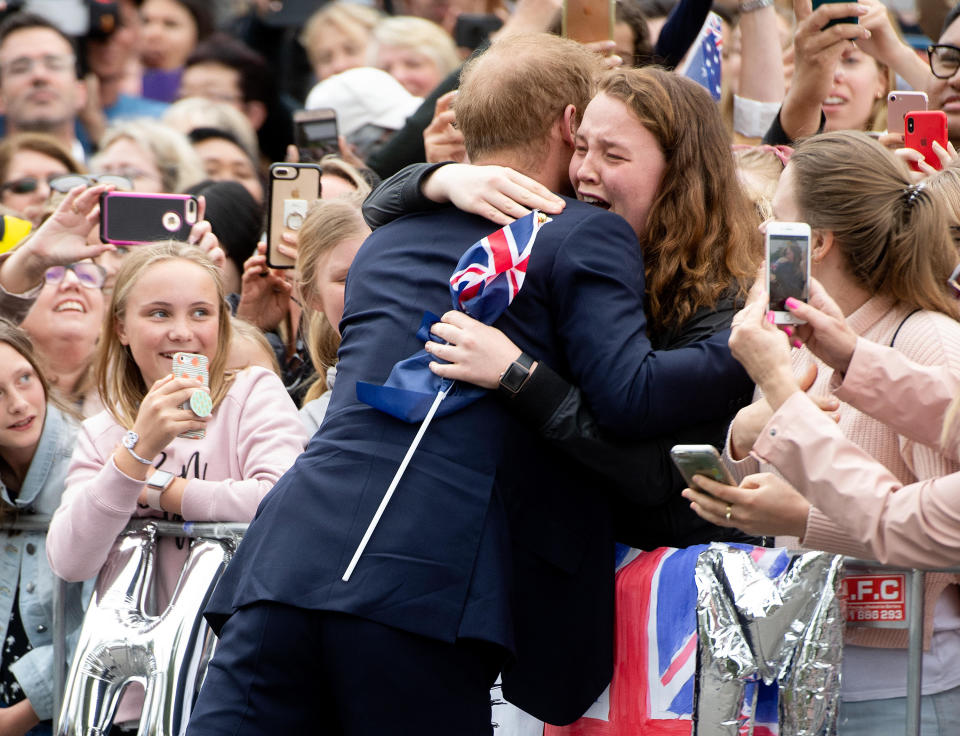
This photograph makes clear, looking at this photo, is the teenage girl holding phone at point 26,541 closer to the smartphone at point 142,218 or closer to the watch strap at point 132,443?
the smartphone at point 142,218

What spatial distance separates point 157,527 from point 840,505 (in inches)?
75.4

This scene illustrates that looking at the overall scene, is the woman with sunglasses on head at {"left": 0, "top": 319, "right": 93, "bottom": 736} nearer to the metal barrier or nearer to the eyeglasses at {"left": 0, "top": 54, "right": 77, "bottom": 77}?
the metal barrier

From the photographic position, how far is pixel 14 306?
4.67m

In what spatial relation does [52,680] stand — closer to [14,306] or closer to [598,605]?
[14,306]

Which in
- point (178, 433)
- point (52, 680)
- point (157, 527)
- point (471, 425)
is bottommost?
point (52, 680)

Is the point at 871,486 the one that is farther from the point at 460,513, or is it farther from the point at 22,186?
the point at 22,186

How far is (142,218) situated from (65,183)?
44.4 inches

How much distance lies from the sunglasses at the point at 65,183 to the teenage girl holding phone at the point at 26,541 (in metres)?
1.07

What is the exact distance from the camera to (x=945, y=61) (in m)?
4.34

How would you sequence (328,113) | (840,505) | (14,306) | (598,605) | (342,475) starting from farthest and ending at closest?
(328,113), (14,306), (598,605), (342,475), (840,505)

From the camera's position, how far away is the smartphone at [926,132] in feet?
12.3

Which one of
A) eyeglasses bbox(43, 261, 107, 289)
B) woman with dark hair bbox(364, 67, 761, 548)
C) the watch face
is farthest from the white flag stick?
eyeglasses bbox(43, 261, 107, 289)

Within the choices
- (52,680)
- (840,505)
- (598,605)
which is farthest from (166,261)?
(840,505)

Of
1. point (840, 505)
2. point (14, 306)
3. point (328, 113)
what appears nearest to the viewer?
point (840, 505)
